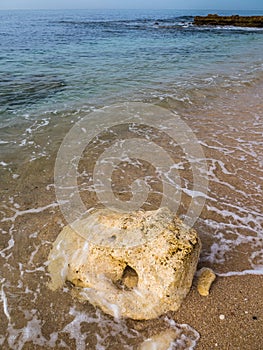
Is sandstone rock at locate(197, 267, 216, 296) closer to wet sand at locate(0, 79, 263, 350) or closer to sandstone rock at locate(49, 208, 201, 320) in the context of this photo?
wet sand at locate(0, 79, 263, 350)

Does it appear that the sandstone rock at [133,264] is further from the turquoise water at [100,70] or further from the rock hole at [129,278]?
the turquoise water at [100,70]

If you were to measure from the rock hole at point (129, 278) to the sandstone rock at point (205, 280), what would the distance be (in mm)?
736

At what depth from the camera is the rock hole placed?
9.68 feet

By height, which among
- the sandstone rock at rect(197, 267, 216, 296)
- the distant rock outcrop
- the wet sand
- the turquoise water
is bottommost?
the wet sand

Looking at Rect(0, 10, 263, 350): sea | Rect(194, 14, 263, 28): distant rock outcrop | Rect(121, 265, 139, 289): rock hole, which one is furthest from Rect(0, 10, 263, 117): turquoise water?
Rect(194, 14, 263, 28): distant rock outcrop

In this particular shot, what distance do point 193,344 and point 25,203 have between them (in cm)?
331

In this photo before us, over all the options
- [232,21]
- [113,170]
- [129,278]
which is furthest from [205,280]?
[232,21]

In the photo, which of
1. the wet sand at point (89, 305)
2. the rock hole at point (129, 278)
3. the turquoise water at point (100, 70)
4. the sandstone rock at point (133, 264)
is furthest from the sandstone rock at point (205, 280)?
the turquoise water at point (100, 70)

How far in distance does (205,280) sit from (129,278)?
2.90 ft

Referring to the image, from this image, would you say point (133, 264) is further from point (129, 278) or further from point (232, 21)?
point (232, 21)

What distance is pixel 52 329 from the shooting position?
9.23 feet

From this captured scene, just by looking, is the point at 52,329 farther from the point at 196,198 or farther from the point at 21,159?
the point at 21,159

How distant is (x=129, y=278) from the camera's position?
2.98m

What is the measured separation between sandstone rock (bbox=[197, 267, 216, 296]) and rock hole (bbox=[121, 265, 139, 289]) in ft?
2.41
